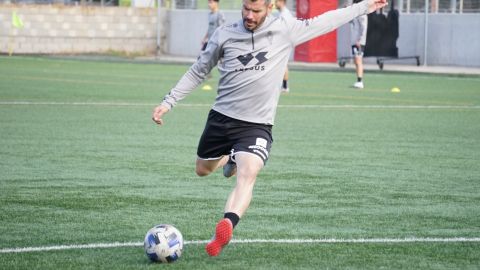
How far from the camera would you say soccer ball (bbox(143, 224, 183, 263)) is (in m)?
7.37

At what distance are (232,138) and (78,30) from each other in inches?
1506

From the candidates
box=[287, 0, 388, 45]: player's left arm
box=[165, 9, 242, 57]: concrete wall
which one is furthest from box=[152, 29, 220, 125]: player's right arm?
box=[165, 9, 242, 57]: concrete wall

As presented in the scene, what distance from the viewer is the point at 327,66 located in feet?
124

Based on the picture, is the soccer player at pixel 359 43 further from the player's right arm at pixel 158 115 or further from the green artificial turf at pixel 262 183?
the player's right arm at pixel 158 115

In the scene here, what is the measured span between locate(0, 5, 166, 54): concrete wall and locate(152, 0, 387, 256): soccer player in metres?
36.6

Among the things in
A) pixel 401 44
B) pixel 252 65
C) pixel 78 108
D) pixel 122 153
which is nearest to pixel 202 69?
pixel 252 65

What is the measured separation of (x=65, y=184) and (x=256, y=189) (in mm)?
1838

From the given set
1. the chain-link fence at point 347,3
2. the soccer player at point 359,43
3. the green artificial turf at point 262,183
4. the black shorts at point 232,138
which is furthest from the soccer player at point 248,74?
the chain-link fence at point 347,3

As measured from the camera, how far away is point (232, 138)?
8.38 metres

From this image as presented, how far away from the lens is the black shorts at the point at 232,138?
26.8ft

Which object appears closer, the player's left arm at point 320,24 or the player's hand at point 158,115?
the player's hand at point 158,115

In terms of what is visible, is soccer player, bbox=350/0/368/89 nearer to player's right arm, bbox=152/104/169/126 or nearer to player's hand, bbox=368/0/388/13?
player's hand, bbox=368/0/388/13

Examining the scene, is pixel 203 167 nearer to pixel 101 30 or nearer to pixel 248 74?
pixel 248 74

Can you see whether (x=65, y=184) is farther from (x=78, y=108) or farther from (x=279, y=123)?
(x=78, y=108)
